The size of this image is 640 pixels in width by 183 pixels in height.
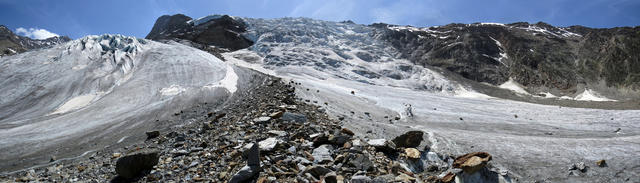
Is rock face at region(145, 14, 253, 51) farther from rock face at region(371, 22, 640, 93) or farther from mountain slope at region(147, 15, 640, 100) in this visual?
rock face at region(371, 22, 640, 93)

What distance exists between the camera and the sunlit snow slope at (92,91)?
11.8m

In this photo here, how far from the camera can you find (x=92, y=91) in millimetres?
19047

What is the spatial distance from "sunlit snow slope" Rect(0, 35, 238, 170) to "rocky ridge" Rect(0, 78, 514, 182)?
4104 millimetres

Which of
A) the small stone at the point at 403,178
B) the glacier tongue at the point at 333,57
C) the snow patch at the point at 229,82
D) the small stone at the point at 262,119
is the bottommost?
the small stone at the point at 403,178

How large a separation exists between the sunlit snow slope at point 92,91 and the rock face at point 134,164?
211 inches

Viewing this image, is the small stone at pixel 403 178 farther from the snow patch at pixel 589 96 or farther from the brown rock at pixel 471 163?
the snow patch at pixel 589 96

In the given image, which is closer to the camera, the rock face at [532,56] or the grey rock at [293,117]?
the grey rock at [293,117]

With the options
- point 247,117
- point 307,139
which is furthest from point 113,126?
point 307,139

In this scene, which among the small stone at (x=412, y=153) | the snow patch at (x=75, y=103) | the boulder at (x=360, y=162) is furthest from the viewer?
the snow patch at (x=75, y=103)

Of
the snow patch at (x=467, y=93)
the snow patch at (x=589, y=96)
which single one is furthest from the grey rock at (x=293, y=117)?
the snow patch at (x=589, y=96)

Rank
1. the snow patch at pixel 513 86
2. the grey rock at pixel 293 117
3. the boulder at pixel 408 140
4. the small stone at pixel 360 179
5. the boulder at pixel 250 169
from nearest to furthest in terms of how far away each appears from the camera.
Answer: the small stone at pixel 360 179, the boulder at pixel 250 169, the boulder at pixel 408 140, the grey rock at pixel 293 117, the snow patch at pixel 513 86

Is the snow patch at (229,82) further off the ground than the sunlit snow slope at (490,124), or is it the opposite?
the snow patch at (229,82)

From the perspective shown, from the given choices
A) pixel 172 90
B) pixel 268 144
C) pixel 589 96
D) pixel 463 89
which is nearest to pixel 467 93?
pixel 463 89

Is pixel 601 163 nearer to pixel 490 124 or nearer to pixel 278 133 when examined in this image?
pixel 490 124
